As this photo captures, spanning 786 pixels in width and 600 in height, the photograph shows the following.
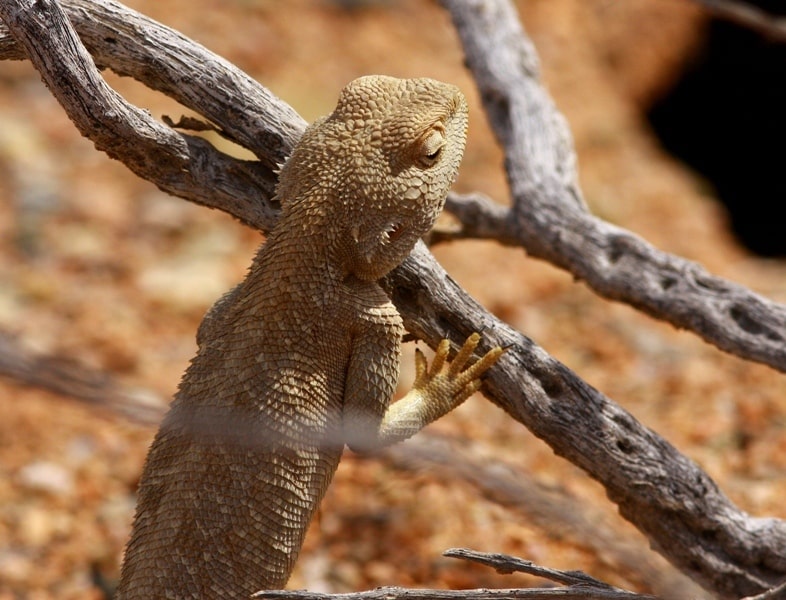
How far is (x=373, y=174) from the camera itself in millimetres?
3824

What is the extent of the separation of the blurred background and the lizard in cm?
82

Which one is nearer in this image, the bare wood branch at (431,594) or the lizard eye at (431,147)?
the bare wood branch at (431,594)

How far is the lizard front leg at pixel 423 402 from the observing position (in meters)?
3.89

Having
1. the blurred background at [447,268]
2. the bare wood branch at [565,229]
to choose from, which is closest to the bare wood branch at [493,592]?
the blurred background at [447,268]

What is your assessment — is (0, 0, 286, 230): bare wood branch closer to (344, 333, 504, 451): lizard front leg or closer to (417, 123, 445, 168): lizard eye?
(417, 123, 445, 168): lizard eye

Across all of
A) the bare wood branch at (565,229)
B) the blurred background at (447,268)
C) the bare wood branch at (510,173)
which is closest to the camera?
the bare wood branch at (510,173)

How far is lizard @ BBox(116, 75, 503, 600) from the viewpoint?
3760 mm

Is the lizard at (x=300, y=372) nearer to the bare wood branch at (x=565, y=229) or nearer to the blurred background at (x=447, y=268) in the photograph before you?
the blurred background at (x=447, y=268)

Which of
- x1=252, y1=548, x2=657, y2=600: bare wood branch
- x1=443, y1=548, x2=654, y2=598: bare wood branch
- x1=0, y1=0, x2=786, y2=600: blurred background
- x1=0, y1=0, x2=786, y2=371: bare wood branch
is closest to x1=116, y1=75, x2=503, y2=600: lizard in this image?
x1=0, y1=0, x2=786, y2=371: bare wood branch

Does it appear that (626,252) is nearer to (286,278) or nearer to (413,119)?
(413,119)

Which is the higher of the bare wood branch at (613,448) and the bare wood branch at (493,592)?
the bare wood branch at (613,448)

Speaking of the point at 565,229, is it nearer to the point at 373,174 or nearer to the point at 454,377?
the point at 454,377

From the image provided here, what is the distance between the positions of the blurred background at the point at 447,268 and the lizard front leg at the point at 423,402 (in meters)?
0.51

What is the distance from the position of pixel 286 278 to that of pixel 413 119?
0.85 metres
